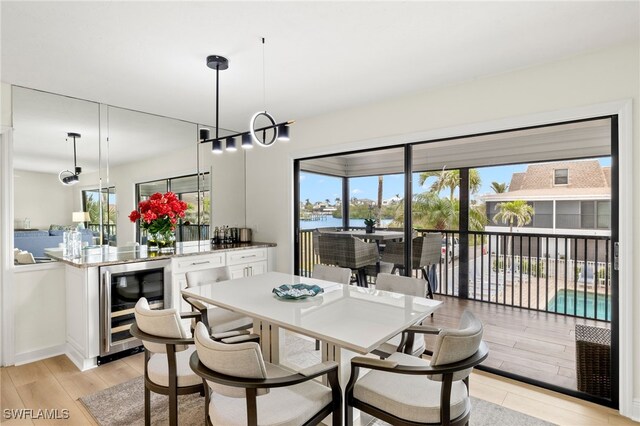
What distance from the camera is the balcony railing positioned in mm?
2773

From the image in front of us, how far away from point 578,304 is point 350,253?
217 centimetres

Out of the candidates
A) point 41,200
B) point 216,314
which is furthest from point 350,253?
point 41,200

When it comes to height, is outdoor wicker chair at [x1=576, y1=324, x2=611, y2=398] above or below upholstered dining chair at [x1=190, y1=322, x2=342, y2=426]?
below

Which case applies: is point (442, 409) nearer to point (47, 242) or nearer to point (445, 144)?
point (445, 144)

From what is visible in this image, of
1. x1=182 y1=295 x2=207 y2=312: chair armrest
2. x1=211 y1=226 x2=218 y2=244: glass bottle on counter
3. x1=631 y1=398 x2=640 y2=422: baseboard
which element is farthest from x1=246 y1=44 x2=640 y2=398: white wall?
x1=182 y1=295 x2=207 y2=312: chair armrest

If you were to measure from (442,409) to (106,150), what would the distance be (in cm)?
394

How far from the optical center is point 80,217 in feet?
11.8

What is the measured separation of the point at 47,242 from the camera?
3.40 meters

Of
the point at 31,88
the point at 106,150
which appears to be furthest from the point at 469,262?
the point at 31,88

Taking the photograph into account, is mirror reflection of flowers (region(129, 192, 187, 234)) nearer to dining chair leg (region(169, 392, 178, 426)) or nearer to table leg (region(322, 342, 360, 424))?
dining chair leg (region(169, 392, 178, 426))

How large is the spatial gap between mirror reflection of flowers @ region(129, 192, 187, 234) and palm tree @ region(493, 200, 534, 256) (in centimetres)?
328

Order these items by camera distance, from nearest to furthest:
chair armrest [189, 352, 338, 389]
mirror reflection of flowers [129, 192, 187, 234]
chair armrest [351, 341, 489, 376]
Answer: chair armrest [189, 352, 338, 389] → chair armrest [351, 341, 489, 376] → mirror reflection of flowers [129, 192, 187, 234]

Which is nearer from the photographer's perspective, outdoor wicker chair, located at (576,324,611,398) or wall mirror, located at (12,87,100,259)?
outdoor wicker chair, located at (576,324,611,398)
